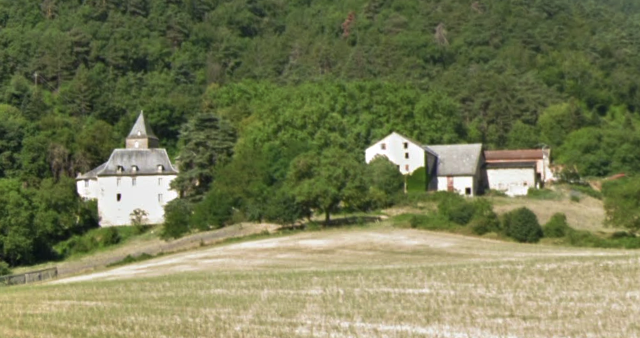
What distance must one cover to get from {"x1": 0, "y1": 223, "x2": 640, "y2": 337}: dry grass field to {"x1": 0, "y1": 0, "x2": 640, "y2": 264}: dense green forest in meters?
21.7

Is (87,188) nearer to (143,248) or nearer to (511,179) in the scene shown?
(143,248)

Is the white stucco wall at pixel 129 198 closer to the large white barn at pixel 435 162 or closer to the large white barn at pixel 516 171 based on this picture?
the large white barn at pixel 435 162

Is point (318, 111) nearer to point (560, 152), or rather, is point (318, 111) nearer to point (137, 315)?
point (560, 152)

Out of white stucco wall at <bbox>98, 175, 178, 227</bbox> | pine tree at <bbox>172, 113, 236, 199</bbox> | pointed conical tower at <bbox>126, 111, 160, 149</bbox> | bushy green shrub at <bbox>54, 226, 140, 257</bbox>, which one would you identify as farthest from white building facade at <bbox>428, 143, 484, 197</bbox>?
pointed conical tower at <bbox>126, 111, 160, 149</bbox>

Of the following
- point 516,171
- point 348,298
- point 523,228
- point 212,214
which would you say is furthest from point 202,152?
point 348,298

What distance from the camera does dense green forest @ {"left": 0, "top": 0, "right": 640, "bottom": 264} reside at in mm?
82250

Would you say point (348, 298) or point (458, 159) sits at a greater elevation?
point (458, 159)

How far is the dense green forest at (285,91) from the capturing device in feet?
270

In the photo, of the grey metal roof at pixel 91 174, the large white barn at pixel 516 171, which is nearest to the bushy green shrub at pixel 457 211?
the large white barn at pixel 516 171

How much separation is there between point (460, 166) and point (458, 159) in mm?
1095

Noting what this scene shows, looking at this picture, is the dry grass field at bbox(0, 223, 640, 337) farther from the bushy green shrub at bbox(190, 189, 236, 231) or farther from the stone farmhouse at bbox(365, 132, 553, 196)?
the stone farmhouse at bbox(365, 132, 553, 196)

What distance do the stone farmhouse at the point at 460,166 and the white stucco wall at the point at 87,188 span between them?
23897 millimetres

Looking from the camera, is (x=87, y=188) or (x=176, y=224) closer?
(x=176, y=224)

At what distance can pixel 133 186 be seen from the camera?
92375mm
